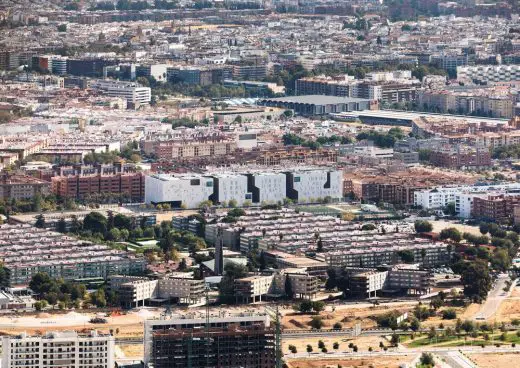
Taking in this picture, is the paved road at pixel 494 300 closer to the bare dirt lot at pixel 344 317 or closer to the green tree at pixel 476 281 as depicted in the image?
the green tree at pixel 476 281

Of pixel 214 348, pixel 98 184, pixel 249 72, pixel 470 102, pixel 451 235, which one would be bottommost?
pixel 249 72

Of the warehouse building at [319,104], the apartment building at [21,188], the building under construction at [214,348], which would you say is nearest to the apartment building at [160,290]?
the building under construction at [214,348]

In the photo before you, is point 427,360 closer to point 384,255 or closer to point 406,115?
point 384,255

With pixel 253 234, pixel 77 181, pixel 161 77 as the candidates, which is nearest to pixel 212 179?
pixel 77 181

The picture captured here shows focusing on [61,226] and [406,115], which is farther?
[406,115]

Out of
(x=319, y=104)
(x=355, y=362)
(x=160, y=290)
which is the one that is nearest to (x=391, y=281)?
(x=160, y=290)

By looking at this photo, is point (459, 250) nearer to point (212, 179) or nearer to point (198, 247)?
point (198, 247)
